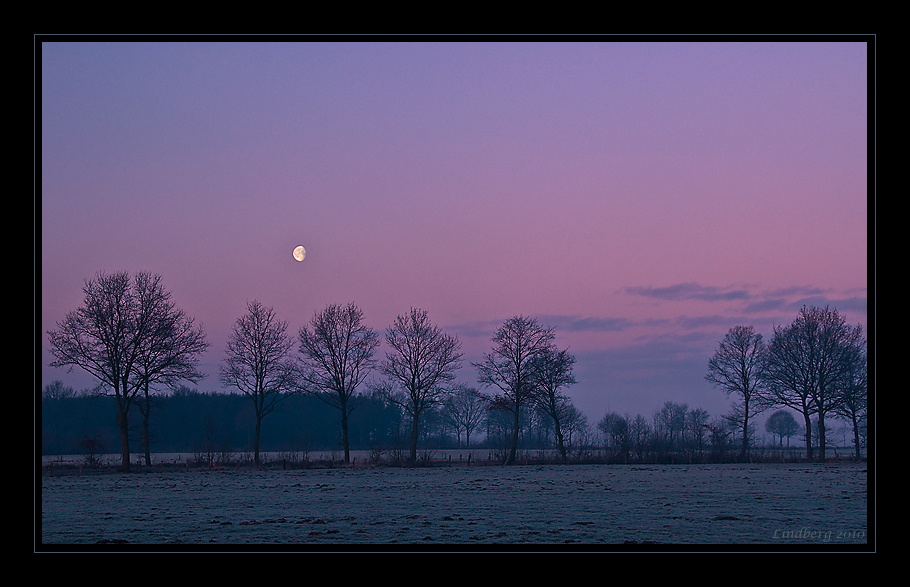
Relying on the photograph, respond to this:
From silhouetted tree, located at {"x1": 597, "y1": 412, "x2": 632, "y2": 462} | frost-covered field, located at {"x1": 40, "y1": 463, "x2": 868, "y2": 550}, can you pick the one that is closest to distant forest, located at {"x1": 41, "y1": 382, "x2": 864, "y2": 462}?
silhouetted tree, located at {"x1": 597, "y1": 412, "x2": 632, "y2": 462}

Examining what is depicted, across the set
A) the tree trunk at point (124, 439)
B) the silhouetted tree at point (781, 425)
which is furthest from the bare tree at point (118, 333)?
the silhouetted tree at point (781, 425)

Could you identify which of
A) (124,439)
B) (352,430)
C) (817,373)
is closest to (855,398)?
(817,373)

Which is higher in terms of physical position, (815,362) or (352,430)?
(815,362)

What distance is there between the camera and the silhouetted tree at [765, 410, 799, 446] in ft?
478

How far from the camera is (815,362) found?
59.2m

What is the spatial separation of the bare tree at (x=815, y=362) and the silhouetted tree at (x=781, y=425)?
94.1 meters

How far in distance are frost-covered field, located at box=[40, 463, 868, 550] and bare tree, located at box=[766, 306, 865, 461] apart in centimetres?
2262

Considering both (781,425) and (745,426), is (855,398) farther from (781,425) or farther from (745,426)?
(781,425)

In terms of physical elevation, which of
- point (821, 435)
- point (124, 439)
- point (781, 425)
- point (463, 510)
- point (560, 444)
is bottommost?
point (781, 425)

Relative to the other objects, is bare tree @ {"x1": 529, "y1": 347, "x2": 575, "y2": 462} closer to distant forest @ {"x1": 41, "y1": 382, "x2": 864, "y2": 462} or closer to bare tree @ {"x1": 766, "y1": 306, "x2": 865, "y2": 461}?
distant forest @ {"x1": 41, "y1": 382, "x2": 864, "y2": 462}

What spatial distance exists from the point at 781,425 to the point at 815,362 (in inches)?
3906

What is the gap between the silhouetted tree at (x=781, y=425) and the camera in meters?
146

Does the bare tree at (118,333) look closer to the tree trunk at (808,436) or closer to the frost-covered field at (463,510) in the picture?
the frost-covered field at (463,510)
